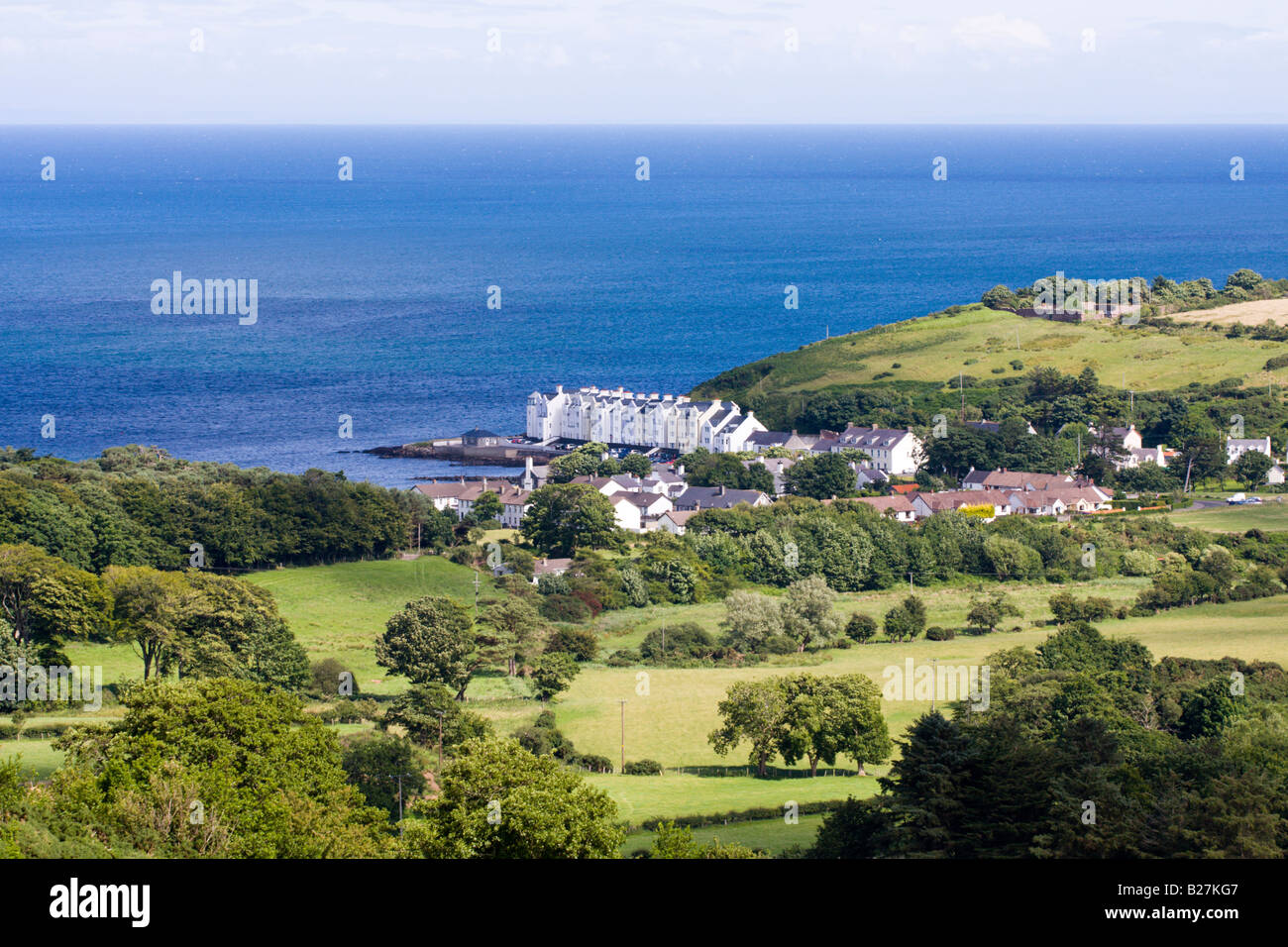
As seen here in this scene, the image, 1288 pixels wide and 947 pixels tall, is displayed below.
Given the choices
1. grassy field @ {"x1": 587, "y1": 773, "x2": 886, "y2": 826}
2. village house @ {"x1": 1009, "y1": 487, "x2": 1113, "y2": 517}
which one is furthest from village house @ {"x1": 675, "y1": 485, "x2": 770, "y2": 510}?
grassy field @ {"x1": 587, "y1": 773, "x2": 886, "y2": 826}

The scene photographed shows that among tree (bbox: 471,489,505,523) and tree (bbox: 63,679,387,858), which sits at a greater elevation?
tree (bbox: 471,489,505,523)

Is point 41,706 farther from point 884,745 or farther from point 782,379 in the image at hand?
point 782,379

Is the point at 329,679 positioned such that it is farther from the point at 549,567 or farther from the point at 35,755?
the point at 549,567

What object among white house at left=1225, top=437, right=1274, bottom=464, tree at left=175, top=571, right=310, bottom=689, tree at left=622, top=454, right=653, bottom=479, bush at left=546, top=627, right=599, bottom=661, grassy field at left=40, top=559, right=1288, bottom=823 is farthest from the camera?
white house at left=1225, top=437, right=1274, bottom=464

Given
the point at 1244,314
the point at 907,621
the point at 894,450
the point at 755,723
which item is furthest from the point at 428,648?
the point at 1244,314

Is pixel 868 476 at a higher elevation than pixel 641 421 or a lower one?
lower

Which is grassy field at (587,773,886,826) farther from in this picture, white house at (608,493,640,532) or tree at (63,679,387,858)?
white house at (608,493,640,532)
